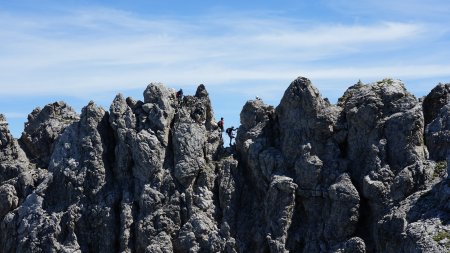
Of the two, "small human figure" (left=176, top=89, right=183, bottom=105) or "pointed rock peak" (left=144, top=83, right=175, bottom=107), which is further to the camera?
"small human figure" (left=176, top=89, right=183, bottom=105)

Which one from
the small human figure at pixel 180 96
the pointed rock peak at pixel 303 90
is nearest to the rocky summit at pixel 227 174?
the pointed rock peak at pixel 303 90

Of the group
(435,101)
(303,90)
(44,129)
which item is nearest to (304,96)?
(303,90)

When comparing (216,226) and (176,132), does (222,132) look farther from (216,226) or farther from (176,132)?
(216,226)

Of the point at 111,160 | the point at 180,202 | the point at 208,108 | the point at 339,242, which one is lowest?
the point at 339,242

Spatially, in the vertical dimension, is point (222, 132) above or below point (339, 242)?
above

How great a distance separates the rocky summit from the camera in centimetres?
6581

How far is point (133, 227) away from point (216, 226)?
27.8ft

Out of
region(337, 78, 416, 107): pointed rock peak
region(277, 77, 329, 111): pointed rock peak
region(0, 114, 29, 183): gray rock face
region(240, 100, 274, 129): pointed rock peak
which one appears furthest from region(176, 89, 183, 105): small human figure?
region(0, 114, 29, 183): gray rock face

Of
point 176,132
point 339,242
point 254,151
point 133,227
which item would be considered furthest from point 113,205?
point 339,242

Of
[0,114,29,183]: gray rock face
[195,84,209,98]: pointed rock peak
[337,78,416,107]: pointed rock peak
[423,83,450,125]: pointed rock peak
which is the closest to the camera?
[423,83,450,125]: pointed rock peak

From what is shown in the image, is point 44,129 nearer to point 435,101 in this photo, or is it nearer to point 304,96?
point 304,96

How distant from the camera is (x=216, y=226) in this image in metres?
71.8

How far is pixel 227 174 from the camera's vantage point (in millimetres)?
73125

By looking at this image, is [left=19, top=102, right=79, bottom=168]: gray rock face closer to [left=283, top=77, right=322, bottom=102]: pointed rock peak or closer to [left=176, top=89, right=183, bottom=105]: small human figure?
[left=176, top=89, right=183, bottom=105]: small human figure
